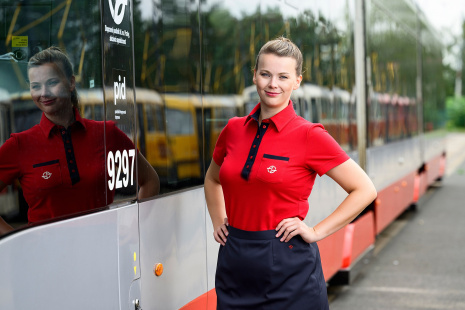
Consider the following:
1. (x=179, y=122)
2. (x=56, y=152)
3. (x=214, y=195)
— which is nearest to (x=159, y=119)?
(x=179, y=122)

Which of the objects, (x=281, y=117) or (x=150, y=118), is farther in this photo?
(x=150, y=118)

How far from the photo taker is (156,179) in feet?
11.1

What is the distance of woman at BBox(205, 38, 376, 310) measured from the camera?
118 inches

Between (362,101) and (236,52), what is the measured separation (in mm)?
3882

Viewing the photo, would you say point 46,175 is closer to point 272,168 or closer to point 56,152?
point 56,152

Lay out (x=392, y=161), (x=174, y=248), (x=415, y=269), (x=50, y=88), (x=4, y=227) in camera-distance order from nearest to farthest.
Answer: (x=4, y=227), (x=50, y=88), (x=174, y=248), (x=415, y=269), (x=392, y=161)

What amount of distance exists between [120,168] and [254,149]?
22.3 inches

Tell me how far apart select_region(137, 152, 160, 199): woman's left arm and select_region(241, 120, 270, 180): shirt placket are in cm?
50

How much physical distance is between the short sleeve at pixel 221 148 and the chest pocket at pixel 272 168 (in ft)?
1.10

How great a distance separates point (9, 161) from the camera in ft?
8.12

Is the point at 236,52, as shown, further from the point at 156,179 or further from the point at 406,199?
the point at 406,199

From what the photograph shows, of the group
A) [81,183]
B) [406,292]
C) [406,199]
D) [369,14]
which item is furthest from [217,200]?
[406,199]

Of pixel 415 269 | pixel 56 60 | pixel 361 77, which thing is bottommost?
pixel 415 269

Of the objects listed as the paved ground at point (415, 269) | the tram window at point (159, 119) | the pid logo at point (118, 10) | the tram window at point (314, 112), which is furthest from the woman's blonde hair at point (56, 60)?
the paved ground at point (415, 269)
